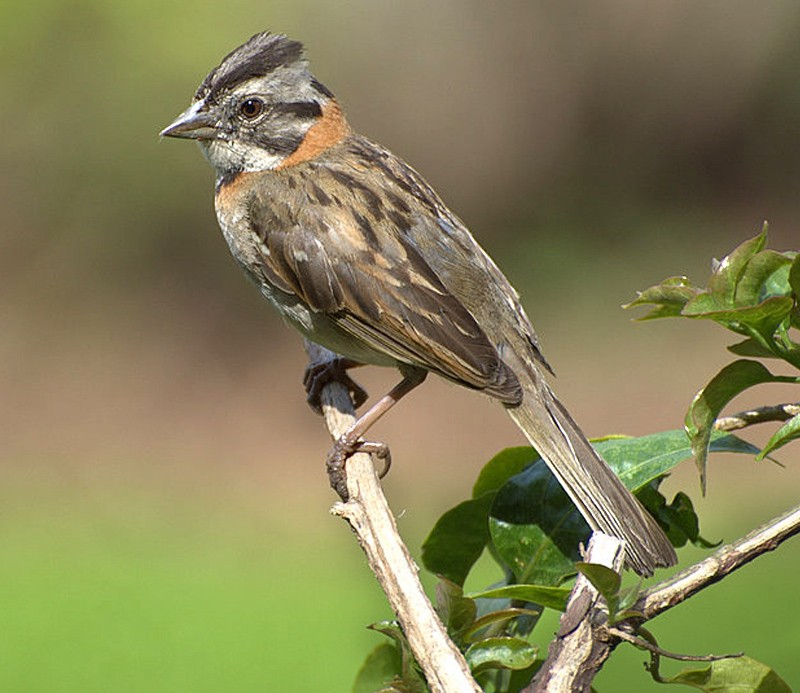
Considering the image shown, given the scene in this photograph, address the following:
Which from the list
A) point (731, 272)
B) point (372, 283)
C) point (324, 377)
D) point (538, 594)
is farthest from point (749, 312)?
point (324, 377)

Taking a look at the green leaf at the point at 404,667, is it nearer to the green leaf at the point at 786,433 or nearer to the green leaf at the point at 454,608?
the green leaf at the point at 454,608

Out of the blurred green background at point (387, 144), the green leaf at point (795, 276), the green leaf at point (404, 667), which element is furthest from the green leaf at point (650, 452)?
the blurred green background at point (387, 144)

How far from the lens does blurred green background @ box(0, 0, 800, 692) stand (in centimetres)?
862

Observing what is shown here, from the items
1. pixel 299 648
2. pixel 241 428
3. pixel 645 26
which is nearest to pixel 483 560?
pixel 299 648

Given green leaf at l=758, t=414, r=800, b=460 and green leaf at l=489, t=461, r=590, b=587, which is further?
green leaf at l=489, t=461, r=590, b=587

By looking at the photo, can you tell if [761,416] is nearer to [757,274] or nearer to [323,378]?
[757,274]

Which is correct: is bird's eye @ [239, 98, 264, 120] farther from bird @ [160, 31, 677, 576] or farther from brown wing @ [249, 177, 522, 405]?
brown wing @ [249, 177, 522, 405]

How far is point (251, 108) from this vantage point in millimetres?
3914

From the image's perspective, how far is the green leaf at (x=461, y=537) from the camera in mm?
2186

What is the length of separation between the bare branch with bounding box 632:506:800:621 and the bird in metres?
1.26

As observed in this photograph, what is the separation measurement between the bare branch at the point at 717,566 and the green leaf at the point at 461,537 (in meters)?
0.53

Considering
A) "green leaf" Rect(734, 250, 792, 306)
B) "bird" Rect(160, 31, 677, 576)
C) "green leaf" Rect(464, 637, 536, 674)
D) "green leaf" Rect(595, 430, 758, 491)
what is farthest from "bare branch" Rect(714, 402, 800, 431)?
"bird" Rect(160, 31, 677, 576)

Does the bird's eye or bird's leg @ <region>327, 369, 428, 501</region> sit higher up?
the bird's eye

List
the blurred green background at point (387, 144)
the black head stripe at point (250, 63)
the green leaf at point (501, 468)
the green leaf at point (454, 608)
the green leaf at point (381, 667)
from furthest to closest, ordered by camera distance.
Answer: the blurred green background at point (387, 144) < the black head stripe at point (250, 63) < the green leaf at point (501, 468) < the green leaf at point (381, 667) < the green leaf at point (454, 608)
